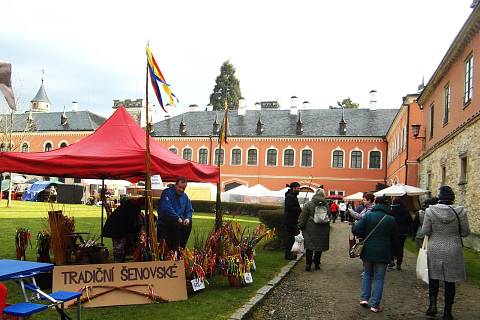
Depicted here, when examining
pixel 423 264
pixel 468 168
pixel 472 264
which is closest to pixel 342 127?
pixel 468 168

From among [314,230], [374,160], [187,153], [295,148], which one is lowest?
[314,230]

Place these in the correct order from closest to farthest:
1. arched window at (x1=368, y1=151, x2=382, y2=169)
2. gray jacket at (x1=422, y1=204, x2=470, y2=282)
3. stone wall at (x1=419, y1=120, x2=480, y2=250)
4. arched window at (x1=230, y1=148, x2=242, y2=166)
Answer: gray jacket at (x1=422, y1=204, x2=470, y2=282) < stone wall at (x1=419, y1=120, x2=480, y2=250) < arched window at (x1=368, y1=151, x2=382, y2=169) < arched window at (x1=230, y1=148, x2=242, y2=166)

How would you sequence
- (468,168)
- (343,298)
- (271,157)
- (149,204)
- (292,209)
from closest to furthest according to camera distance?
(149,204), (343,298), (292,209), (468,168), (271,157)

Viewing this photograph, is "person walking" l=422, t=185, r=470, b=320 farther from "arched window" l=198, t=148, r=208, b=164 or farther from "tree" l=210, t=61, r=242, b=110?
"tree" l=210, t=61, r=242, b=110

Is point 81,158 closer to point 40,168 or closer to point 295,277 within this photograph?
point 40,168

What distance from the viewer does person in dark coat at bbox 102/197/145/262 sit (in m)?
8.29

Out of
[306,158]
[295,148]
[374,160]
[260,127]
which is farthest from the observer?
[260,127]

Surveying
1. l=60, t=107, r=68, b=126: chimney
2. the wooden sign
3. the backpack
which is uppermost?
l=60, t=107, r=68, b=126: chimney

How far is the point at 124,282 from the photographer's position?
21.6 feet

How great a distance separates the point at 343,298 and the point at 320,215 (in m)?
2.34

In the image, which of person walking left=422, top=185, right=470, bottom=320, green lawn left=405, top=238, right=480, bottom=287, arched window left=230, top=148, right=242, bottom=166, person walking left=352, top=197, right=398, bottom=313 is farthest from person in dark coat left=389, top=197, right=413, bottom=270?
arched window left=230, top=148, right=242, bottom=166

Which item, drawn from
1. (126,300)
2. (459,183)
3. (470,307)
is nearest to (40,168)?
(126,300)

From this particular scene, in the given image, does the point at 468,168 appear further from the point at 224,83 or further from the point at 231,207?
the point at 224,83

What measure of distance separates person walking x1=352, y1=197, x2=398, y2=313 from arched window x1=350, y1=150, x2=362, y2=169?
40.6 m
